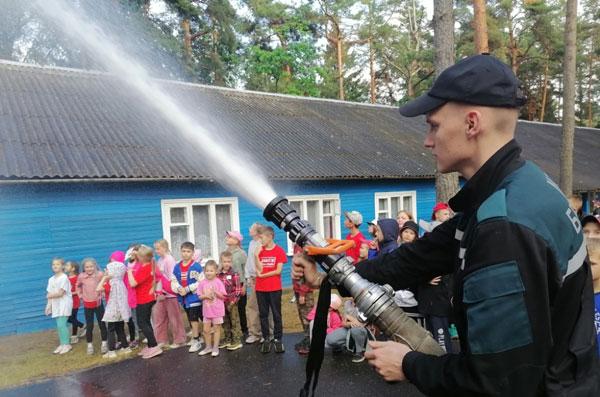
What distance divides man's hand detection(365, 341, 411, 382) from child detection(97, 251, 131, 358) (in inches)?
258

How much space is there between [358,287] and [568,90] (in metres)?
12.1

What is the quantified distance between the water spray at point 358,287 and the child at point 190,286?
555 cm

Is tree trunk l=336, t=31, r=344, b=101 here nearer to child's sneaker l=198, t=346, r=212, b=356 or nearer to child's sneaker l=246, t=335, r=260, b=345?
child's sneaker l=246, t=335, r=260, b=345

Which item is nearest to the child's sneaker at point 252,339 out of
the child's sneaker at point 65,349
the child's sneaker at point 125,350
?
the child's sneaker at point 125,350

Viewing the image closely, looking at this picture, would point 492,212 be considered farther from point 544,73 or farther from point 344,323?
point 544,73

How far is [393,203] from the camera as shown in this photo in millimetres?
16188

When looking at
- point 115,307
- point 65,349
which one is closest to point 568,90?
point 115,307

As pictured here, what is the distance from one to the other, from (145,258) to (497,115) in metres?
6.72

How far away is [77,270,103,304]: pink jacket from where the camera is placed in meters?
7.84

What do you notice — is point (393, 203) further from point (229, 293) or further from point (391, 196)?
point (229, 293)

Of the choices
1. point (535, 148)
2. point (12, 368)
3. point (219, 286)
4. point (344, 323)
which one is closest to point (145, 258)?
point (219, 286)

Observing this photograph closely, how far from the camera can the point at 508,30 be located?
34031mm

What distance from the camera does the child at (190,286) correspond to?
24.4 ft

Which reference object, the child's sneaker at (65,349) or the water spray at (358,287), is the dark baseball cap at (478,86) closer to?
the water spray at (358,287)
